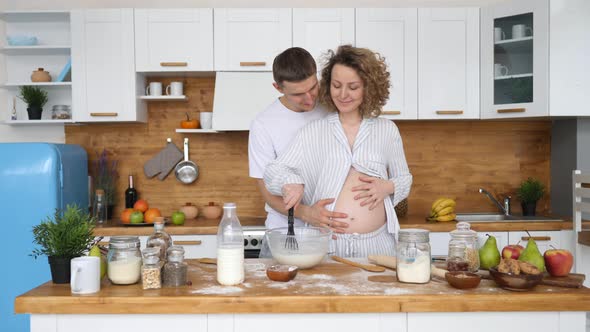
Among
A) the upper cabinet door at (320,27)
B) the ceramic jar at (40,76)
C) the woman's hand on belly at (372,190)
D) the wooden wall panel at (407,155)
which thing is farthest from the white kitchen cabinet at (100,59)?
the woman's hand on belly at (372,190)

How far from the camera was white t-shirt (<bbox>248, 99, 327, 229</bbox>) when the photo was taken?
2605 mm

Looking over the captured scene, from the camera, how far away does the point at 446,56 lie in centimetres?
387

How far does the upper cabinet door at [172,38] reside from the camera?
3.81 m

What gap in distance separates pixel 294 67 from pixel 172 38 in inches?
69.1

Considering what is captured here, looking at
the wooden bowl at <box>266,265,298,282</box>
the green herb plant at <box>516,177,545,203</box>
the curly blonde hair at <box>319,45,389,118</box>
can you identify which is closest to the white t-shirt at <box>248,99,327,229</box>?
the curly blonde hair at <box>319,45,389,118</box>

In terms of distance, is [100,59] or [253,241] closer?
[253,241]

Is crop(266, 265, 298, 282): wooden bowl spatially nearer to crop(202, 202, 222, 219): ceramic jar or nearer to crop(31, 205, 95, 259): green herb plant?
crop(31, 205, 95, 259): green herb plant

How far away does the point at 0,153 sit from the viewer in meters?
3.43

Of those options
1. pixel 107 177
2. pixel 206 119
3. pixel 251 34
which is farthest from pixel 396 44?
pixel 107 177

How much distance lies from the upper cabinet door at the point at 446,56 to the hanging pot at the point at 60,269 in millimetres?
2729

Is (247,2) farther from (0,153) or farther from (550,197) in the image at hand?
(550,197)

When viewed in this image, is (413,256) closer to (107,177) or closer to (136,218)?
(136,218)

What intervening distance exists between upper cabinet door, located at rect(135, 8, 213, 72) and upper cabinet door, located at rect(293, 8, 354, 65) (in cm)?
59

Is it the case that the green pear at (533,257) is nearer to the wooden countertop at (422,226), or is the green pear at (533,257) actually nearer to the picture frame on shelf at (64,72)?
the wooden countertop at (422,226)
